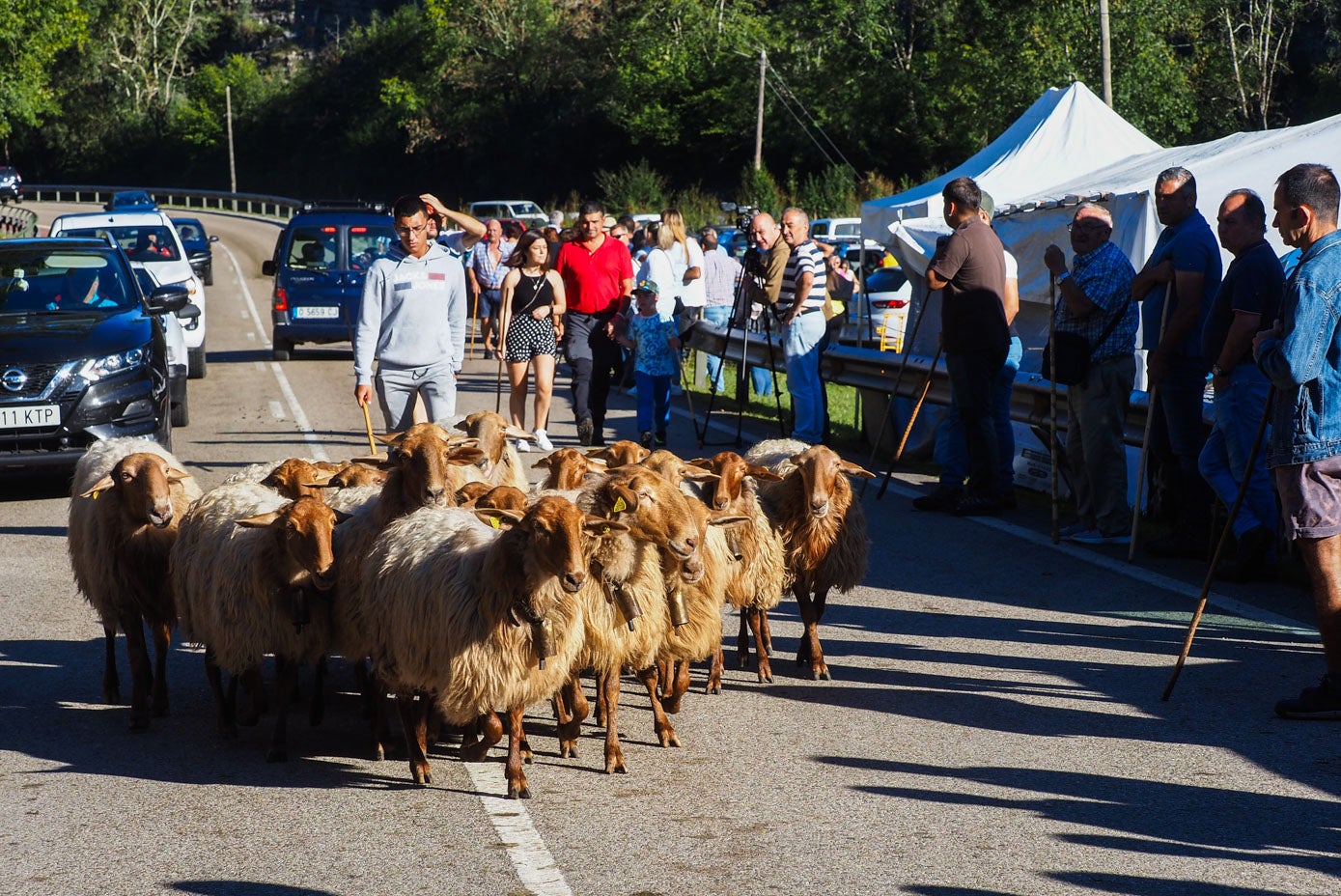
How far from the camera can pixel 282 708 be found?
235 inches

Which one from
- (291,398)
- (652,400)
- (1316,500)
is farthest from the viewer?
(291,398)

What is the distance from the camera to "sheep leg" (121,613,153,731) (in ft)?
20.9

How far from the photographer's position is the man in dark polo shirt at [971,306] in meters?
10.6

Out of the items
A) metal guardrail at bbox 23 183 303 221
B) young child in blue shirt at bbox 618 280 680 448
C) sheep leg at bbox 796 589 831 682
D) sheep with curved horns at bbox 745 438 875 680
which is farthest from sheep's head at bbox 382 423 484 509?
metal guardrail at bbox 23 183 303 221

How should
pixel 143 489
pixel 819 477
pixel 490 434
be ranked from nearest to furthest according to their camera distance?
1. pixel 143 489
2. pixel 819 477
3. pixel 490 434

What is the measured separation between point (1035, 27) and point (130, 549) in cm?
4538

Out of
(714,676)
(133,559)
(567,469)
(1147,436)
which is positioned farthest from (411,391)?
(1147,436)

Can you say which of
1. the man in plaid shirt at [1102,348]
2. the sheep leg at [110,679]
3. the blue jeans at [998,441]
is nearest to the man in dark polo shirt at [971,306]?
the blue jeans at [998,441]

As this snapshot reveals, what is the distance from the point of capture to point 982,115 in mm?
48656

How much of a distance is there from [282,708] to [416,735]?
65cm

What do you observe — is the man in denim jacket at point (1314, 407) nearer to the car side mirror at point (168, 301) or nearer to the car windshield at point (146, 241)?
the car side mirror at point (168, 301)

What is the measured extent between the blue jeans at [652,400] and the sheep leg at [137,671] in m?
7.81

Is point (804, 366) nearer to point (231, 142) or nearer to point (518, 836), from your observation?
point (518, 836)

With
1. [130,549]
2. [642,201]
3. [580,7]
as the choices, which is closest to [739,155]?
[642,201]
